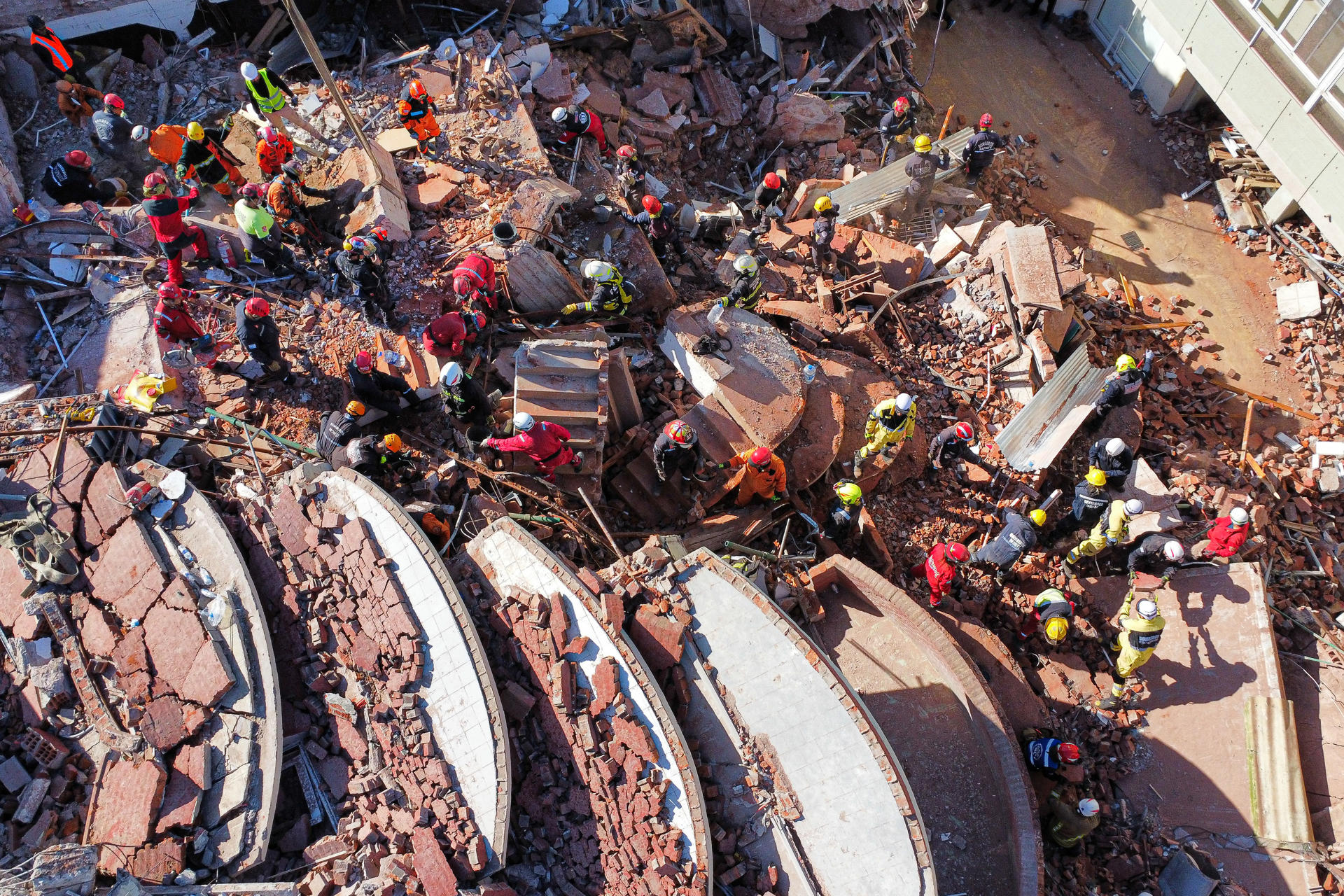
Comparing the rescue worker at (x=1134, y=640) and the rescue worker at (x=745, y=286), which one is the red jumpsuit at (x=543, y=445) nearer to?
the rescue worker at (x=745, y=286)

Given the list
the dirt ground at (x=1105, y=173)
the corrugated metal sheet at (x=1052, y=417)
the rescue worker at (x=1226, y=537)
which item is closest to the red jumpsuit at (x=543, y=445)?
the corrugated metal sheet at (x=1052, y=417)

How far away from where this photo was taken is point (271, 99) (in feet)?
39.2

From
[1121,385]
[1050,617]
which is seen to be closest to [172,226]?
[1050,617]

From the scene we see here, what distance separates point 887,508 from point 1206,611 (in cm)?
394

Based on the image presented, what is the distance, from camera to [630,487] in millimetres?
10586

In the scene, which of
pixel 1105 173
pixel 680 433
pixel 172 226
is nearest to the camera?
pixel 680 433

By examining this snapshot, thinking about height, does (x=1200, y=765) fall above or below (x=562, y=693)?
above

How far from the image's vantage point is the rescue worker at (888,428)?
32.4 ft

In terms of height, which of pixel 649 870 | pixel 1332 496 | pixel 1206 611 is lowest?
pixel 649 870

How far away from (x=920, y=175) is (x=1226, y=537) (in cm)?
748

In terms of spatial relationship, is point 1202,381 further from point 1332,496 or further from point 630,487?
point 630,487

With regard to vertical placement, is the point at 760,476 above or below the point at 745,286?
below

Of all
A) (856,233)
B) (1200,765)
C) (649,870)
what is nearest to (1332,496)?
(1200,765)

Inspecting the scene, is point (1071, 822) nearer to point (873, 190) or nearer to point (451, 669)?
point (451, 669)
